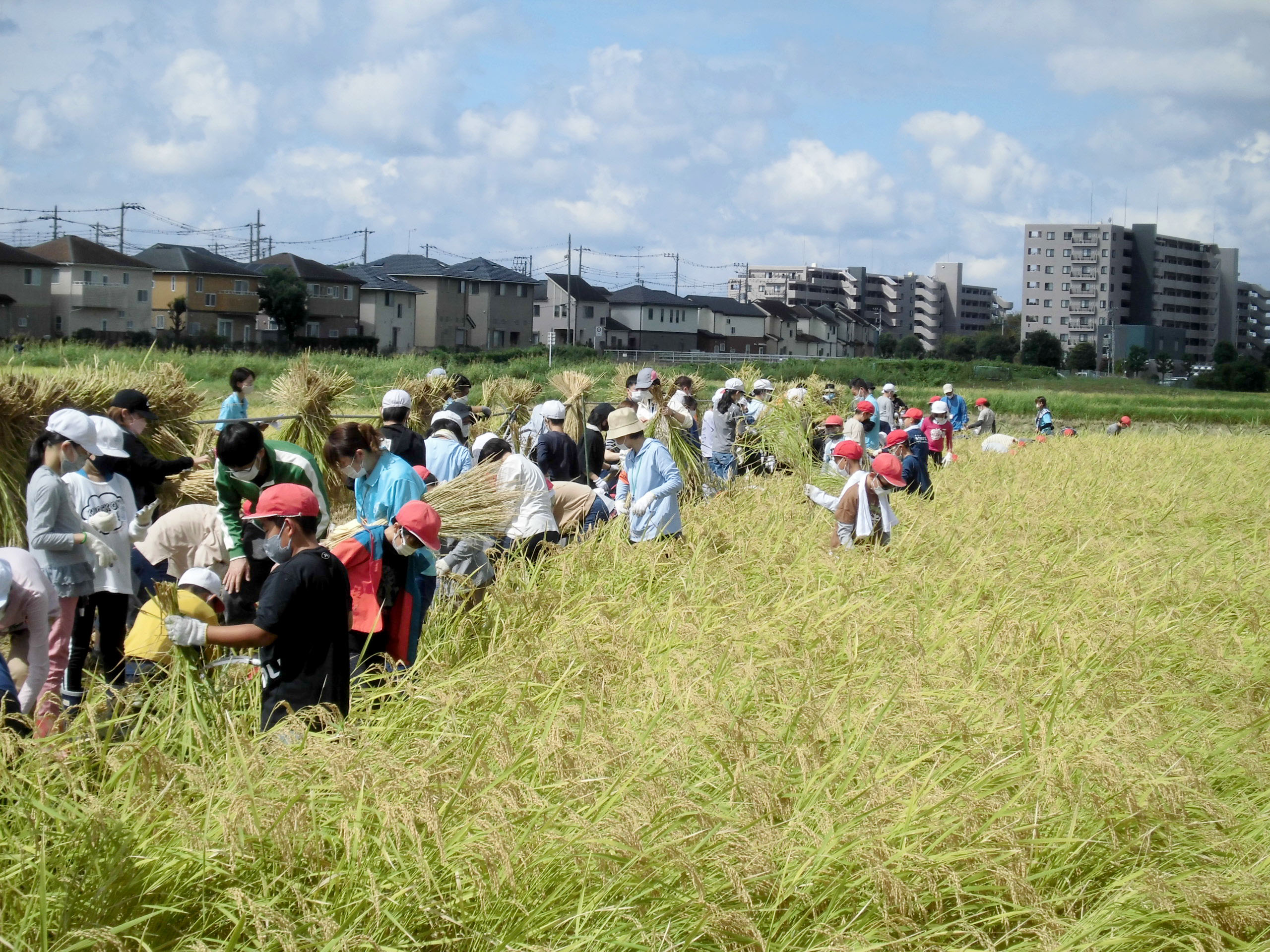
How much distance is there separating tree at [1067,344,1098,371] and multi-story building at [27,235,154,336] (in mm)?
64191

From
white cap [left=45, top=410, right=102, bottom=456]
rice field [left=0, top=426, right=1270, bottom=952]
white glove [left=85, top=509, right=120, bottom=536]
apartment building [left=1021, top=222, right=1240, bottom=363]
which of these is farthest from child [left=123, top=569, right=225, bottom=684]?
apartment building [left=1021, top=222, right=1240, bottom=363]

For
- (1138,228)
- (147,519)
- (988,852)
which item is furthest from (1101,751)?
(1138,228)

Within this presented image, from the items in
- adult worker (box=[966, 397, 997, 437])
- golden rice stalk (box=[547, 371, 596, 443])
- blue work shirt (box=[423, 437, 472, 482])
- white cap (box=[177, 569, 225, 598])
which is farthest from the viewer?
adult worker (box=[966, 397, 997, 437])

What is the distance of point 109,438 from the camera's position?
17.6 feet

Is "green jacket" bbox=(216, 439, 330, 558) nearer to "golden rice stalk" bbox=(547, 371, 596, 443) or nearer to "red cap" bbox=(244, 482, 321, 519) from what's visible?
"red cap" bbox=(244, 482, 321, 519)

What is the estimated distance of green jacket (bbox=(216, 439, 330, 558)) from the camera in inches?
180

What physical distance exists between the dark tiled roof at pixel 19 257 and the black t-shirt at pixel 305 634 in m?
51.2

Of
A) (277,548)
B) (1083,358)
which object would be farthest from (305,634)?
(1083,358)

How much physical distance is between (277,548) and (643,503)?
3.30 m

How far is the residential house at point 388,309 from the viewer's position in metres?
61.3

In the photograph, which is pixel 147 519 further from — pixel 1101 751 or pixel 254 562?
pixel 1101 751

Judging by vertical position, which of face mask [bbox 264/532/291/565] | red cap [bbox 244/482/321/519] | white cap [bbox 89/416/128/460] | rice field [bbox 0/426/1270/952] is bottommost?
rice field [bbox 0/426/1270/952]

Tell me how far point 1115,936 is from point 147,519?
4.48 m

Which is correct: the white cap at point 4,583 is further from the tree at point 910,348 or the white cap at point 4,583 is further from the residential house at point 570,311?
the tree at point 910,348
